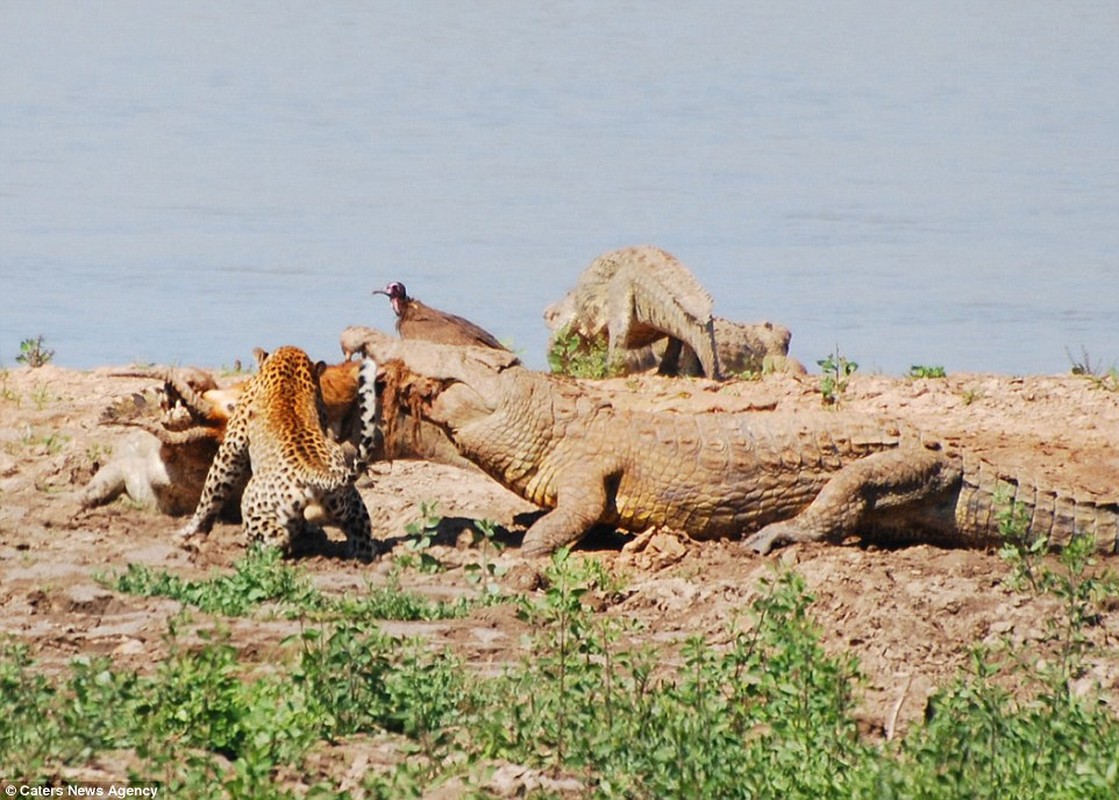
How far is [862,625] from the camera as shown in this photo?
8938 millimetres

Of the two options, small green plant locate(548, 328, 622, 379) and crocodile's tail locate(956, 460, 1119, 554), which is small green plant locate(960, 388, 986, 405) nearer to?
crocodile's tail locate(956, 460, 1119, 554)

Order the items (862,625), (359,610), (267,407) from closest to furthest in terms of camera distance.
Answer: (359,610) < (862,625) < (267,407)

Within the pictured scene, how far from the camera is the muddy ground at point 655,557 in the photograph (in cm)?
855

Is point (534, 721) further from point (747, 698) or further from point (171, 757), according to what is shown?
point (171, 757)

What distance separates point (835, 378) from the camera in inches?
567

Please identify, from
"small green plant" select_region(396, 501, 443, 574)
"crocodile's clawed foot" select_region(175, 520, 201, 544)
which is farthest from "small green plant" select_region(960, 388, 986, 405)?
"crocodile's clawed foot" select_region(175, 520, 201, 544)

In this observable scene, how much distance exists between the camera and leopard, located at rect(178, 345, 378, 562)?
10352 mm

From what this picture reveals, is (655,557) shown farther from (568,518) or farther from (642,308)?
(642,308)

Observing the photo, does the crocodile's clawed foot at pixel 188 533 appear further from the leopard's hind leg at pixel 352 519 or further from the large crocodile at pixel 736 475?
the large crocodile at pixel 736 475

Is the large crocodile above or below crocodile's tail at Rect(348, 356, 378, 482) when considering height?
below

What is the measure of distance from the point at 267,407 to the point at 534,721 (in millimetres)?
4424

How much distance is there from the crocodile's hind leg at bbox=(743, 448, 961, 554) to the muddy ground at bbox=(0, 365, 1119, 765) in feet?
0.44

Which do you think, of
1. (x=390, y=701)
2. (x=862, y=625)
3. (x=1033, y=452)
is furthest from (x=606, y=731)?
(x=1033, y=452)

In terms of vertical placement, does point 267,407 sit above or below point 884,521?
above
